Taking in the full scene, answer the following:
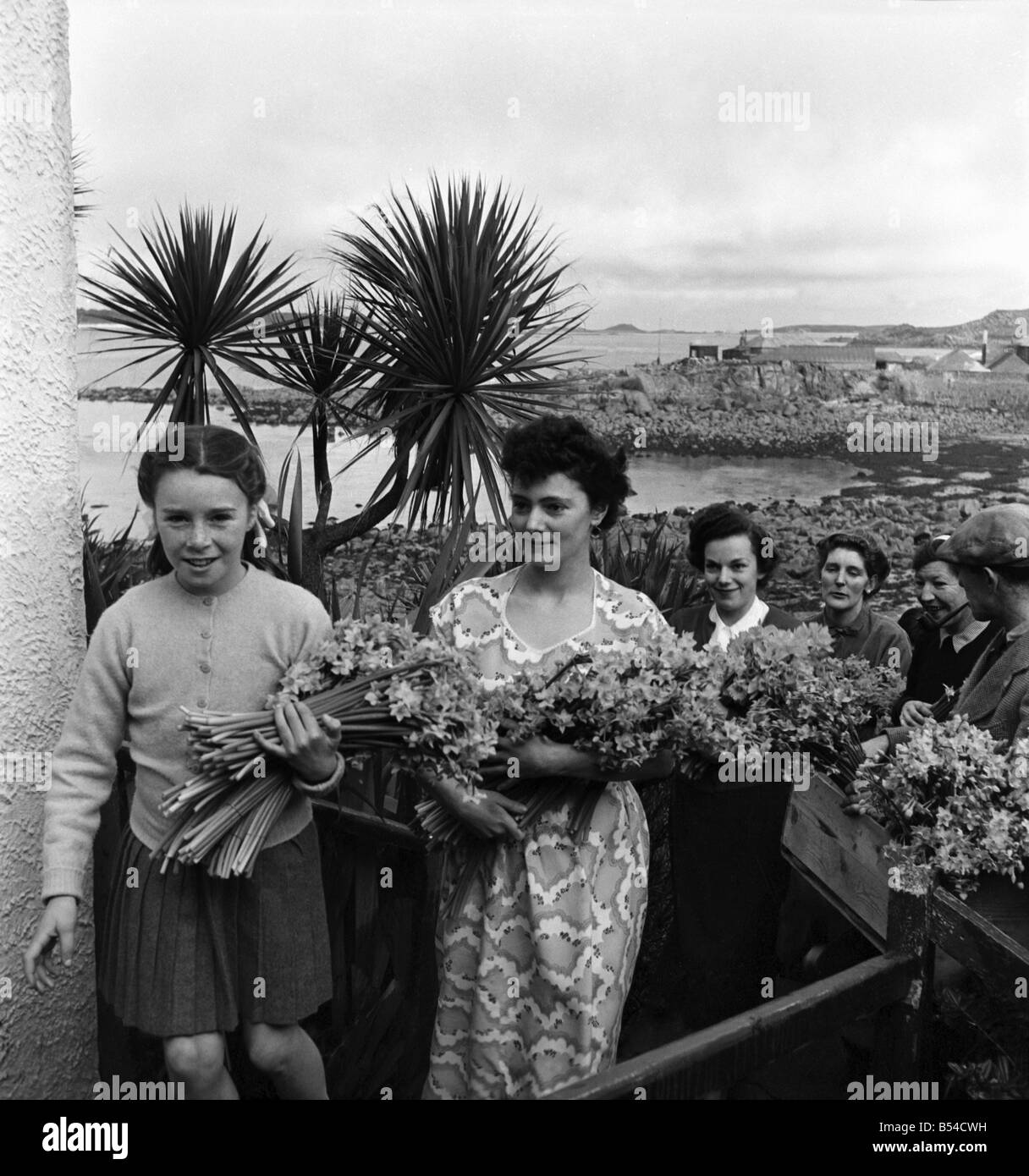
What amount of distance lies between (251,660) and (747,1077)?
1164mm

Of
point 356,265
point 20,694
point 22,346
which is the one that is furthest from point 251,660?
point 356,265

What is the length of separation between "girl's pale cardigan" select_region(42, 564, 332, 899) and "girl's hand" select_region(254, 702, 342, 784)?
0.31 feet

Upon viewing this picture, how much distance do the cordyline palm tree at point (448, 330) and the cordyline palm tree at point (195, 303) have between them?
55cm

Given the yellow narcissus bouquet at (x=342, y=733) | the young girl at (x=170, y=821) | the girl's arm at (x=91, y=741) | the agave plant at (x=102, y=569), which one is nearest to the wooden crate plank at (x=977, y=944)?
the yellow narcissus bouquet at (x=342, y=733)

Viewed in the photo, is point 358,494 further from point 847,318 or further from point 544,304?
point 847,318

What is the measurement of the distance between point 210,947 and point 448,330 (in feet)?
14.7

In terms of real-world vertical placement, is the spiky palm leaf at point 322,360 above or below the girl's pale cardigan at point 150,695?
above

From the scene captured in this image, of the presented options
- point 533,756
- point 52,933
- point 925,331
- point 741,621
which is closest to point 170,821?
point 52,933

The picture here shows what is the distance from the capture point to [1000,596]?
2512mm

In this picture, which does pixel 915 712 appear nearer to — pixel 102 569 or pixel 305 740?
pixel 305 740

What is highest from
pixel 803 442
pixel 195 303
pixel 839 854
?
pixel 195 303

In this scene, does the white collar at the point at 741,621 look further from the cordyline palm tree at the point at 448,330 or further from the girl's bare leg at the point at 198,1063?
the cordyline palm tree at the point at 448,330

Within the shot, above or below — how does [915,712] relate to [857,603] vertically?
below

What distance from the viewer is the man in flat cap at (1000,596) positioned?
2424 millimetres
